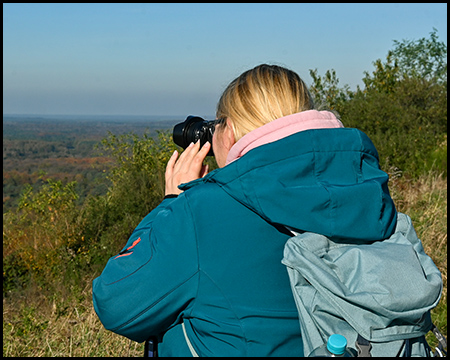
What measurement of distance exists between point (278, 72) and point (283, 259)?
1.72ft

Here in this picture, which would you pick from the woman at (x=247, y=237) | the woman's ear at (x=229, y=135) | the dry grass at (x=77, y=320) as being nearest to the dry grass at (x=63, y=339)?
the dry grass at (x=77, y=320)

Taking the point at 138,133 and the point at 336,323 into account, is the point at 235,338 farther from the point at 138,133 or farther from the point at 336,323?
the point at 138,133

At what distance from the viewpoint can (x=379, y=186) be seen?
3.80 feet

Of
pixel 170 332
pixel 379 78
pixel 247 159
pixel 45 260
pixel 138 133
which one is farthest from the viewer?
pixel 379 78

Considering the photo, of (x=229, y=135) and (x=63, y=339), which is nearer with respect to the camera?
(x=229, y=135)

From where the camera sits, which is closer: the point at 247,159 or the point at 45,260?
the point at 247,159

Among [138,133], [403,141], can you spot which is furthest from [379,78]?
[138,133]

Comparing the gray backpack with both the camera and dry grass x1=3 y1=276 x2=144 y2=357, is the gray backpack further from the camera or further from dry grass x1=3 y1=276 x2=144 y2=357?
dry grass x1=3 y1=276 x2=144 y2=357

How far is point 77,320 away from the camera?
3461mm

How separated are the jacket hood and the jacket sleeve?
16 centimetres

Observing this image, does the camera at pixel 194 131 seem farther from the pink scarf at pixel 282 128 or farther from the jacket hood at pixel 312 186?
the jacket hood at pixel 312 186

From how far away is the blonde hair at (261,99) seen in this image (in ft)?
4.18

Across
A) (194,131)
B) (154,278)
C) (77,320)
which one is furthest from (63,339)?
(154,278)

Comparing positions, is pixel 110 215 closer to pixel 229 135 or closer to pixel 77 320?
pixel 77 320
